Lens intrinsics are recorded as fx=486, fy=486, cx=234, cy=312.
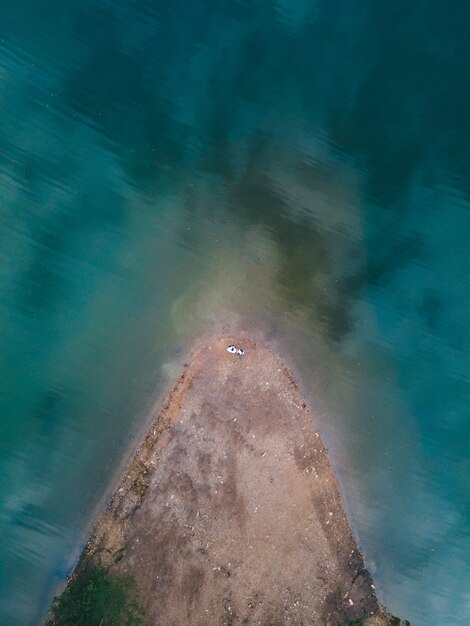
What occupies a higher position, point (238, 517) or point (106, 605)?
point (238, 517)

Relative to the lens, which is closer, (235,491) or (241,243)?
(235,491)

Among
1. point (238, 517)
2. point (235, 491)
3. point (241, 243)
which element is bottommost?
point (238, 517)

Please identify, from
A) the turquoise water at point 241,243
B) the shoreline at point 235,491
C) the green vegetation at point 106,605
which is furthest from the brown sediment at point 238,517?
the turquoise water at point 241,243

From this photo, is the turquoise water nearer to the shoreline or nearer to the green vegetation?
the shoreline

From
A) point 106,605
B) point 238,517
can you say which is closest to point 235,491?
point 238,517

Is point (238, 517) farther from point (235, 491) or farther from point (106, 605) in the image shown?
point (106, 605)
